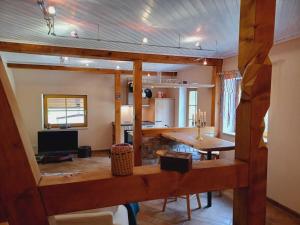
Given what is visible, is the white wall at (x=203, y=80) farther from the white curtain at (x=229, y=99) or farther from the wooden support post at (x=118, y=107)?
the wooden support post at (x=118, y=107)

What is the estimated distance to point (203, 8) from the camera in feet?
7.61

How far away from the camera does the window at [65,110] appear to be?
22.5 ft

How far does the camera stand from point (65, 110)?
7062 mm

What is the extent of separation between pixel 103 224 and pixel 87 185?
1.32m

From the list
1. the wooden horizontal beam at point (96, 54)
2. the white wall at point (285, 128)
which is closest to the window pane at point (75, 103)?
the wooden horizontal beam at point (96, 54)

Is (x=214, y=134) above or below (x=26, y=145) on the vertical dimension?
below

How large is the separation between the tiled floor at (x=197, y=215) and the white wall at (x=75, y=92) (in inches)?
157

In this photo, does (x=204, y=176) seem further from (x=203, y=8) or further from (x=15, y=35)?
(x=15, y=35)

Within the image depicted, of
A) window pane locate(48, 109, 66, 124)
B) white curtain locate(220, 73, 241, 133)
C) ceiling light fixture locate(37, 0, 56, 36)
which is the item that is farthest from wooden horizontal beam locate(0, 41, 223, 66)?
window pane locate(48, 109, 66, 124)

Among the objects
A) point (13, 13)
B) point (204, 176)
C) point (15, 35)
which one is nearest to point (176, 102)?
point (15, 35)

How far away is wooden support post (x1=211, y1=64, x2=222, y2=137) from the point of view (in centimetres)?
501

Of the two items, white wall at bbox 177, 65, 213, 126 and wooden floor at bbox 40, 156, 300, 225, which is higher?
white wall at bbox 177, 65, 213, 126

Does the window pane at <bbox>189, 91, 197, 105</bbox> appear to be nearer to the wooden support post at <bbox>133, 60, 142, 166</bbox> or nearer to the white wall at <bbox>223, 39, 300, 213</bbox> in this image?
the wooden support post at <bbox>133, 60, 142, 166</bbox>

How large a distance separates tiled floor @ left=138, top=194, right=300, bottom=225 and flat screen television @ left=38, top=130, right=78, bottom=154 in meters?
3.74
